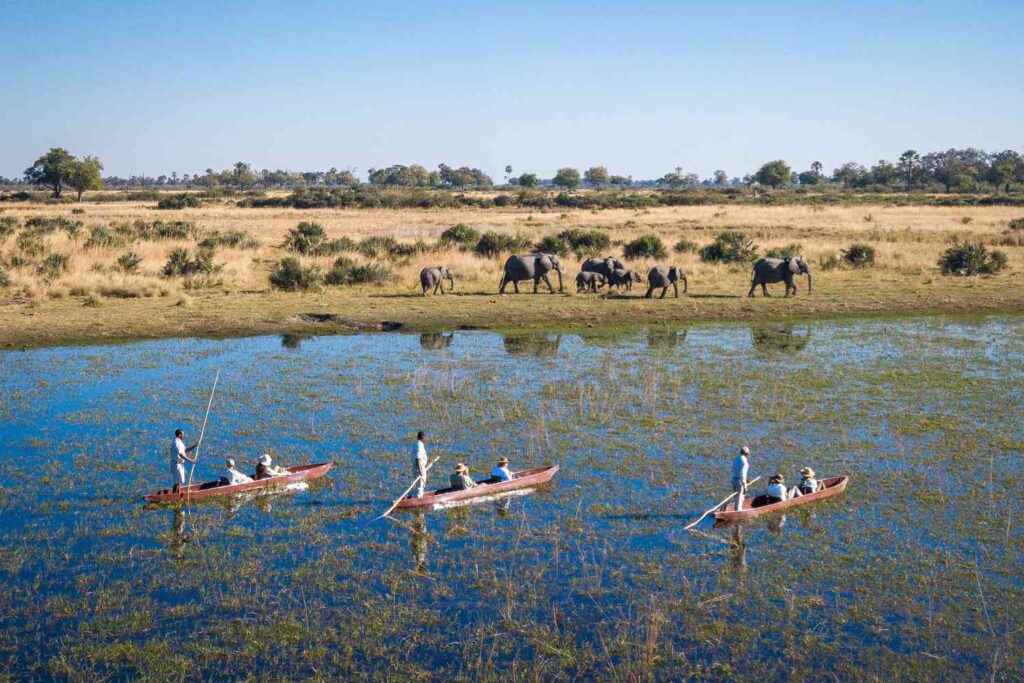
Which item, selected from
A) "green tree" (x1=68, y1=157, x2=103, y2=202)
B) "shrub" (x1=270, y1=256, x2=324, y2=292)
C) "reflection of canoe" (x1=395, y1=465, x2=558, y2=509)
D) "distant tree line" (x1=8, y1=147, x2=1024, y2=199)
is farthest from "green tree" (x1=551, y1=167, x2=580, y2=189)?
"reflection of canoe" (x1=395, y1=465, x2=558, y2=509)

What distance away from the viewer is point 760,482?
49.8 feet

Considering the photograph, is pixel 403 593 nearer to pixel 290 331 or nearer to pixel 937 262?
pixel 290 331

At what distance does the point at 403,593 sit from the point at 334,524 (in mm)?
2582

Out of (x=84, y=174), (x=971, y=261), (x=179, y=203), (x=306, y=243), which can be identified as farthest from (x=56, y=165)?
(x=971, y=261)

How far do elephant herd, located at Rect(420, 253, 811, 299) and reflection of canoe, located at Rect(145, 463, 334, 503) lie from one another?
63.9ft

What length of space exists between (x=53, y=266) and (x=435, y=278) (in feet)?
48.3

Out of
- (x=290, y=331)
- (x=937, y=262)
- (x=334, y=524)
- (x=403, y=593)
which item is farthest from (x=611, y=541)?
(x=937, y=262)

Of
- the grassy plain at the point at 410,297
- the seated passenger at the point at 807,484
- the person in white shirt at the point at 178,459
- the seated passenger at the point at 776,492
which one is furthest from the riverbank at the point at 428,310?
the seated passenger at the point at 776,492

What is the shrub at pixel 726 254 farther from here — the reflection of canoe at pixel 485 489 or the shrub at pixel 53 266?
the reflection of canoe at pixel 485 489

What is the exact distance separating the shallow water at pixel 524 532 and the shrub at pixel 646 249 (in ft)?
62.6

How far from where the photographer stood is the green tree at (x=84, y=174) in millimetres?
105394

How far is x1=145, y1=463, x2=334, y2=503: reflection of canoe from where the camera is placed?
14359mm

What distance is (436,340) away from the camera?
92.0 ft

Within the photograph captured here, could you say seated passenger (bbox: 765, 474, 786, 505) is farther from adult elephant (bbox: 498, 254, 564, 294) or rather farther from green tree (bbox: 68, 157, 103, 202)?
green tree (bbox: 68, 157, 103, 202)
